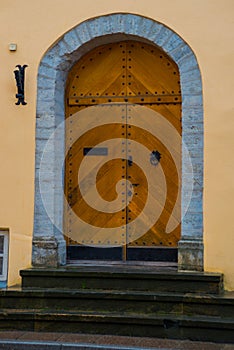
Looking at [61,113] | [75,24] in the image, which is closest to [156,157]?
[61,113]

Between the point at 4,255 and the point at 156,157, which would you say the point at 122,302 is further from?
the point at 156,157

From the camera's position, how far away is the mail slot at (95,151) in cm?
641

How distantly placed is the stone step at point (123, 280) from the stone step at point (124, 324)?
38cm

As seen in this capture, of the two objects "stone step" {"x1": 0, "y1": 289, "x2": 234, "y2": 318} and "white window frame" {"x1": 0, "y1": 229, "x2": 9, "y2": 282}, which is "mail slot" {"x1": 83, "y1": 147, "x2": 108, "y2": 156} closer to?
"white window frame" {"x1": 0, "y1": 229, "x2": 9, "y2": 282}

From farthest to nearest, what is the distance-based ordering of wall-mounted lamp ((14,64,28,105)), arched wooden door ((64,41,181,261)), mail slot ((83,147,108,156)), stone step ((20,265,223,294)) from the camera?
1. mail slot ((83,147,108,156))
2. arched wooden door ((64,41,181,261))
3. wall-mounted lamp ((14,64,28,105))
4. stone step ((20,265,223,294))

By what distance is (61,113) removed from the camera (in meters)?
6.32

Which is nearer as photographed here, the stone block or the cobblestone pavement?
the cobblestone pavement

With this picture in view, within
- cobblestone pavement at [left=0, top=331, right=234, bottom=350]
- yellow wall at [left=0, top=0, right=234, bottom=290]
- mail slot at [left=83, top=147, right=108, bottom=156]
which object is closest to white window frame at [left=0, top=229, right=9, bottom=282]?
yellow wall at [left=0, top=0, right=234, bottom=290]

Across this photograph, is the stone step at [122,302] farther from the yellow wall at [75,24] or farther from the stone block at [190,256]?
the yellow wall at [75,24]

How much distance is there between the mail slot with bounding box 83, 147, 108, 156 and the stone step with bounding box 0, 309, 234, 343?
6.58 ft

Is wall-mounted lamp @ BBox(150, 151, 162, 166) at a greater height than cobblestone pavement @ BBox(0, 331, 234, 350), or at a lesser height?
greater

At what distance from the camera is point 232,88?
5711mm

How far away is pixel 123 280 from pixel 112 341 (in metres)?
0.79

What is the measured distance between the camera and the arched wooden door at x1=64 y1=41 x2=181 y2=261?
6.25 metres
